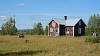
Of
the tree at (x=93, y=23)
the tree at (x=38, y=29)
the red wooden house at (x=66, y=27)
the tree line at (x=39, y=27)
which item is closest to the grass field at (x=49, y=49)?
the red wooden house at (x=66, y=27)

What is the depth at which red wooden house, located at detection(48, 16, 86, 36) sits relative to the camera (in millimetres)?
62094

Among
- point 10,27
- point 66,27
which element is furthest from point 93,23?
point 10,27

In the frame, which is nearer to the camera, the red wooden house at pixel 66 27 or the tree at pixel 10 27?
the red wooden house at pixel 66 27

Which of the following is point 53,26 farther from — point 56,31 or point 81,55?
point 81,55

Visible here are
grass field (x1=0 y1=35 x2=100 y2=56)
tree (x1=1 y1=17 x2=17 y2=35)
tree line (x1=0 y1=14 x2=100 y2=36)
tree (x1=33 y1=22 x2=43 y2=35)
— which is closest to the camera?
grass field (x1=0 y1=35 x2=100 y2=56)

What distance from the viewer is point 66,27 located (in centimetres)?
6353

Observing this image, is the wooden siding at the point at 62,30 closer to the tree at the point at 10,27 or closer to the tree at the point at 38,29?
the tree at the point at 10,27

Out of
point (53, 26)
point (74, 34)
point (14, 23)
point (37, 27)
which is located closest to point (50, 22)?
point (53, 26)

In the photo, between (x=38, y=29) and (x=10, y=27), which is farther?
(x=38, y=29)

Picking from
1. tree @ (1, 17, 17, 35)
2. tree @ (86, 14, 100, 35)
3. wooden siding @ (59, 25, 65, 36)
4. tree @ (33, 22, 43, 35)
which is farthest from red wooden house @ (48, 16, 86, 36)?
tree @ (33, 22, 43, 35)

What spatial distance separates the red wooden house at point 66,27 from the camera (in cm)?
6209

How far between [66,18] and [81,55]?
166 feet

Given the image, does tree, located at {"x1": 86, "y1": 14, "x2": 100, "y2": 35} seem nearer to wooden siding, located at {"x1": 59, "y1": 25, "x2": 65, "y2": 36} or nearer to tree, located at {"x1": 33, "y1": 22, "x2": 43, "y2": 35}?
wooden siding, located at {"x1": 59, "y1": 25, "x2": 65, "y2": 36}

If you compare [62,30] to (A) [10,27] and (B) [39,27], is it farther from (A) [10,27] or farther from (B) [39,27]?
(B) [39,27]
